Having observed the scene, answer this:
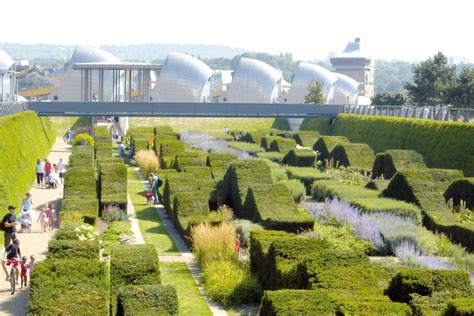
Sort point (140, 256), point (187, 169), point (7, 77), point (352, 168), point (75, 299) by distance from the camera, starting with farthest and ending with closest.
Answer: point (7, 77)
point (352, 168)
point (187, 169)
point (140, 256)
point (75, 299)

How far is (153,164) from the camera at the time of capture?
43.4 meters

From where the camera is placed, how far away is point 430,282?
1341 centimetres

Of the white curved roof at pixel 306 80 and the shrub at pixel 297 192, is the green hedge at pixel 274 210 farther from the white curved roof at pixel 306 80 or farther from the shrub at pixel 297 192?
the white curved roof at pixel 306 80

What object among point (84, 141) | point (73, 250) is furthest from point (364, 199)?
point (84, 141)

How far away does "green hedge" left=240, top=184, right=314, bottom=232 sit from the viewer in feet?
73.2

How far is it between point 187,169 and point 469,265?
16.8 meters

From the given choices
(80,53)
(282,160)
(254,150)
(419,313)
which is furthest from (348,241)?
(80,53)

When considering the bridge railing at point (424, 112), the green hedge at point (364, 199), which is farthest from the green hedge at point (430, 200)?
the bridge railing at point (424, 112)

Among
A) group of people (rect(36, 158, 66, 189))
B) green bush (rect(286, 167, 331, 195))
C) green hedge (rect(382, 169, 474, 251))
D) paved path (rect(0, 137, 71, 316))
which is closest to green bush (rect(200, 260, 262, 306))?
paved path (rect(0, 137, 71, 316))

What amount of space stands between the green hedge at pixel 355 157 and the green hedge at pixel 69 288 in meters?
26.5

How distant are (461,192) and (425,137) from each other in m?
15.6

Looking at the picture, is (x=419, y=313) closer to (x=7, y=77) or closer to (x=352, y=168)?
(x=352, y=168)

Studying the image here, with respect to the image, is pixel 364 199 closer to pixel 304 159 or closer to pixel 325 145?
pixel 304 159

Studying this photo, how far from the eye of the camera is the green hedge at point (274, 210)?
22.3 m
